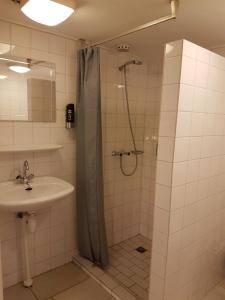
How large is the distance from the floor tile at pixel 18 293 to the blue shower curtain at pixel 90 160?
0.61 meters

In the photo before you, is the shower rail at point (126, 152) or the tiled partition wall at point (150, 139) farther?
the tiled partition wall at point (150, 139)

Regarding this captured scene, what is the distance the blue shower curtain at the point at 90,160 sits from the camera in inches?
78.7

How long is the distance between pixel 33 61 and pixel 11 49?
0.60ft

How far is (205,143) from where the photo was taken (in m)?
1.61

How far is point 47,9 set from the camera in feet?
4.21

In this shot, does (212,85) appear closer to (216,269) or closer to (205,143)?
(205,143)

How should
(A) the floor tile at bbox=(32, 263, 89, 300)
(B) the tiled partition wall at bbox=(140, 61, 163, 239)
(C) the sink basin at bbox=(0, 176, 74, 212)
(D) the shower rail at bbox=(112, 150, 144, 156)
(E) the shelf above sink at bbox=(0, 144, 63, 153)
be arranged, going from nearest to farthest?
1. (C) the sink basin at bbox=(0, 176, 74, 212)
2. (E) the shelf above sink at bbox=(0, 144, 63, 153)
3. (A) the floor tile at bbox=(32, 263, 89, 300)
4. (D) the shower rail at bbox=(112, 150, 144, 156)
5. (B) the tiled partition wall at bbox=(140, 61, 163, 239)

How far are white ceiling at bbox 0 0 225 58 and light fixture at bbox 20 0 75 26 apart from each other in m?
0.14

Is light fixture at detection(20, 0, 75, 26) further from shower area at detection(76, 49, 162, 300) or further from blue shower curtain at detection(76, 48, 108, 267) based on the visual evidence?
shower area at detection(76, 49, 162, 300)

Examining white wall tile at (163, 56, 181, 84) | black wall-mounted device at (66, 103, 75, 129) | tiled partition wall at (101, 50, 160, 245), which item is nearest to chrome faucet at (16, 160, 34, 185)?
black wall-mounted device at (66, 103, 75, 129)

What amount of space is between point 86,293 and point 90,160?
1.15m

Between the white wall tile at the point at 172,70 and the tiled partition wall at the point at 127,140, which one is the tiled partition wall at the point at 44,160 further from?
the white wall tile at the point at 172,70

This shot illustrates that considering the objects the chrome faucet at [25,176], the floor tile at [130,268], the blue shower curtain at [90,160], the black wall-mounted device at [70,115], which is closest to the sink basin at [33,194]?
the chrome faucet at [25,176]

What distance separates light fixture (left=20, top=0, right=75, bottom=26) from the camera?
4.11ft
